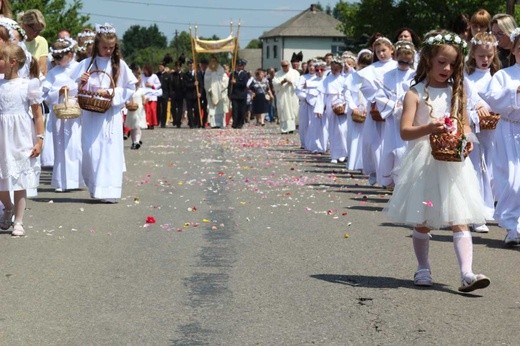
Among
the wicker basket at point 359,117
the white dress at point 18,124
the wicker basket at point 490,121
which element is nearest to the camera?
the white dress at point 18,124

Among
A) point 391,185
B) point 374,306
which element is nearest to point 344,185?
point 391,185

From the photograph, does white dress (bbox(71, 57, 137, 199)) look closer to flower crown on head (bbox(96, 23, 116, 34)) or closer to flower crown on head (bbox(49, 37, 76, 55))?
flower crown on head (bbox(96, 23, 116, 34))

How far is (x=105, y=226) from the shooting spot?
12.4 metres

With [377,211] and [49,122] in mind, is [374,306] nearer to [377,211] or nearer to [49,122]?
[377,211]

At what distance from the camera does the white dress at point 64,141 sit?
1627cm

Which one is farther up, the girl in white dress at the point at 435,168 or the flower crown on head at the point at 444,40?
the flower crown on head at the point at 444,40

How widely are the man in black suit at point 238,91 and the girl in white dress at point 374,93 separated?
2621 cm

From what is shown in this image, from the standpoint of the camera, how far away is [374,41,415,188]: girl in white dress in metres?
15.2

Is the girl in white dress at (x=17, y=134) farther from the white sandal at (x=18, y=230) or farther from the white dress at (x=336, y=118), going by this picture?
the white dress at (x=336, y=118)

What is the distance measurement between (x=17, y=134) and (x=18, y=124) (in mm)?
89

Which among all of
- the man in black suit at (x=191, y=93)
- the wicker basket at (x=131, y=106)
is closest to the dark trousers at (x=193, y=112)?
the man in black suit at (x=191, y=93)

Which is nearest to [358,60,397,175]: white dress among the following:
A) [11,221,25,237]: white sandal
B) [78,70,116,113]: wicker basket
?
[78,70,116,113]: wicker basket

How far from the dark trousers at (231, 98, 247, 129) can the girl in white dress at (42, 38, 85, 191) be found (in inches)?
1057

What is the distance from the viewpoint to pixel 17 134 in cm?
1178
